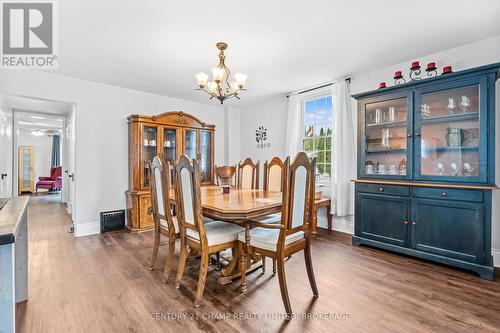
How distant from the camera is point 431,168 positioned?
2.81 meters

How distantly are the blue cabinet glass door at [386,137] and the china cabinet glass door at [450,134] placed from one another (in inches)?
5.4

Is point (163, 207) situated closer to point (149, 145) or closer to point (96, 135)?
point (149, 145)

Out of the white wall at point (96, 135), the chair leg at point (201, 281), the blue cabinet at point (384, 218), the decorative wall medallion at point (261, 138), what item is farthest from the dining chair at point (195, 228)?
the decorative wall medallion at point (261, 138)

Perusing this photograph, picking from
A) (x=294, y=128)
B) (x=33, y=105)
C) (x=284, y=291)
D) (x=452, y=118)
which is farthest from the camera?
(x=33, y=105)

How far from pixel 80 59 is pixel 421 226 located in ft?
14.9

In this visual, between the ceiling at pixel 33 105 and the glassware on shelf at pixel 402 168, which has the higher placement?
the ceiling at pixel 33 105

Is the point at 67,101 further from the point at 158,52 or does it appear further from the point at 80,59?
the point at 158,52

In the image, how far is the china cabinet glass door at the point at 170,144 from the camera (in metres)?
4.48

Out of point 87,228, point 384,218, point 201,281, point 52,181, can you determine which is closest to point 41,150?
point 52,181

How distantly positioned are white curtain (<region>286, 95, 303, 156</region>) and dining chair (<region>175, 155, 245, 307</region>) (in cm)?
251

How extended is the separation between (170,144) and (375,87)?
352 cm

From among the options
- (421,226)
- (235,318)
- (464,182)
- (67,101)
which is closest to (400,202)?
(421,226)

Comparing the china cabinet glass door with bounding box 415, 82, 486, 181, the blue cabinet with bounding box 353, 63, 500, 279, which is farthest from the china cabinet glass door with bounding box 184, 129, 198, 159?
the china cabinet glass door with bounding box 415, 82, 486, 181

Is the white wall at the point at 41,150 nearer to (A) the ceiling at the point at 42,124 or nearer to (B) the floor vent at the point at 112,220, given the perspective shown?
(A) the ceiling at the point at 42,124
